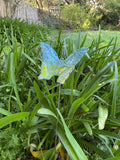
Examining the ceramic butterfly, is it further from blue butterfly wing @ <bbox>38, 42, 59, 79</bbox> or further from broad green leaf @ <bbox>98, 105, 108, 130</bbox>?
broad green leaf @ <bbox>98, 105, 108, 130</bbox>

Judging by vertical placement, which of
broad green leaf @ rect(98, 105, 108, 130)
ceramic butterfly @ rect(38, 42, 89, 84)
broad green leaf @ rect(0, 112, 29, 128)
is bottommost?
broad green leaf @ rect(98, 105, 108, 130)

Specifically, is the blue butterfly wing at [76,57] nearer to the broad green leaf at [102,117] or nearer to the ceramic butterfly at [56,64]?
the ceramic butterfly at [56,64]

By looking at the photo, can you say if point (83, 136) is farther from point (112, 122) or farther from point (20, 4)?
point (20, 4)

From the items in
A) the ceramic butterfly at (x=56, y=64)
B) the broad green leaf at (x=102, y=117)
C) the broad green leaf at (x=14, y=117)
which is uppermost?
the ceramic butterfly at (x=56, y=64)

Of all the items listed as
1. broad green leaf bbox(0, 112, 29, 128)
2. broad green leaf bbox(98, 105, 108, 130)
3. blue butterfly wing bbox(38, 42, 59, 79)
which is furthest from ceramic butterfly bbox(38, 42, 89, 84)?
broad green leaf bbox(98, 105, 108, 130)

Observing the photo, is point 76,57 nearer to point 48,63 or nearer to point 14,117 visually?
point 48,63

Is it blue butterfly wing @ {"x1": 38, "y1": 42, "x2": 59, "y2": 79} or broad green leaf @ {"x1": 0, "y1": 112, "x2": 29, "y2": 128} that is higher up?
blue butterfly wing @ {"x1": 38, "y1": 42, "x2": 59, "y2": 79}

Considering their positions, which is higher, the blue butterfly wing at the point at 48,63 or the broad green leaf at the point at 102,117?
the blue butterfly wing at the point at 48,63

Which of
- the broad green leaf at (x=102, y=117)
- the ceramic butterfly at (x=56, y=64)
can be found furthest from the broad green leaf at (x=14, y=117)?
the broad green leaf at (x=102, y=117)

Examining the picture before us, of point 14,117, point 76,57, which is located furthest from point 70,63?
point 14,117

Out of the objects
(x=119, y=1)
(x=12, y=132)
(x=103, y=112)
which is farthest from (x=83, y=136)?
(x=119, y=1)

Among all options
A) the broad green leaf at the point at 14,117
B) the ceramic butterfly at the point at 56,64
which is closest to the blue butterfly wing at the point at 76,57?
the ceramic butterfly at the point at 56,64
